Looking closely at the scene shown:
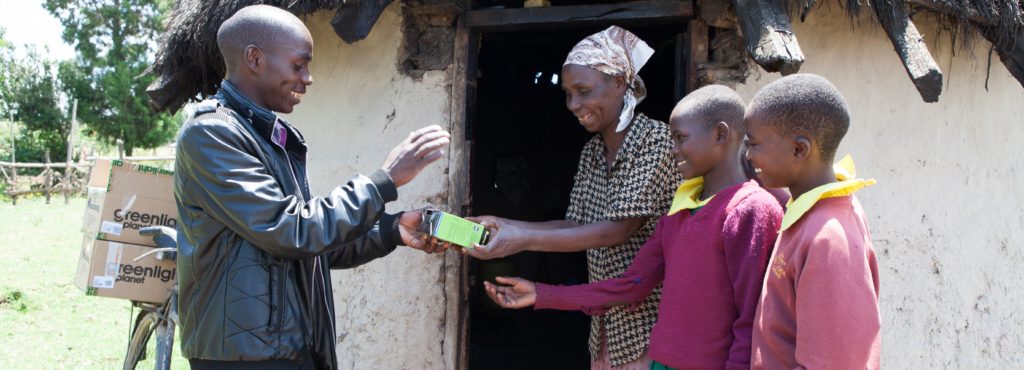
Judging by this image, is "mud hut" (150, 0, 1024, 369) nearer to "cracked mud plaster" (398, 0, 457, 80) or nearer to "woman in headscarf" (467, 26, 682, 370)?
"cracked mud plaster" (398, 0, 457, 80)

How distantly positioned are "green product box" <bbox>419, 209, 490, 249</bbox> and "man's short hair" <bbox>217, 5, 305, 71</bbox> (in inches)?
31.6

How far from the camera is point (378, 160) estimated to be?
13.5 ft

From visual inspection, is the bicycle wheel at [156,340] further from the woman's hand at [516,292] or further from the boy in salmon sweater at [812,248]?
the boy in salmon sweater at [812,248]

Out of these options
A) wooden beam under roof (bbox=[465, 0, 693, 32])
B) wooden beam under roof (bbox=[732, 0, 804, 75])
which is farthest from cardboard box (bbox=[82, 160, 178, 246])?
wooden beam under roof (bbox=[732, 0, 804, 75])

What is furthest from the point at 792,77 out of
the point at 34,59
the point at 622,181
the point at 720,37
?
the point at 34,59

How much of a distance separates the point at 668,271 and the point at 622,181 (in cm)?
49

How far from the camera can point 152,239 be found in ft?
12.4

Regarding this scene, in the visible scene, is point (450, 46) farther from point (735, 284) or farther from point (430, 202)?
point (735, 284)

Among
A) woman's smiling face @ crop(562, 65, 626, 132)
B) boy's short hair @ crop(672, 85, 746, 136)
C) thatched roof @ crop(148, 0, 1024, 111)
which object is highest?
thatched roof @ crop(148, 0, 1024, 111)

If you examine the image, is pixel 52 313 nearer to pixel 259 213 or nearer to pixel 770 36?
pixel 259 213

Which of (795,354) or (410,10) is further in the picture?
(410,10)

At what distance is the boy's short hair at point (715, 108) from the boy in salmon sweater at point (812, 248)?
1.40 ft

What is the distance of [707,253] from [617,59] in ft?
3.13

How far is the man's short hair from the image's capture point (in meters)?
2.25
